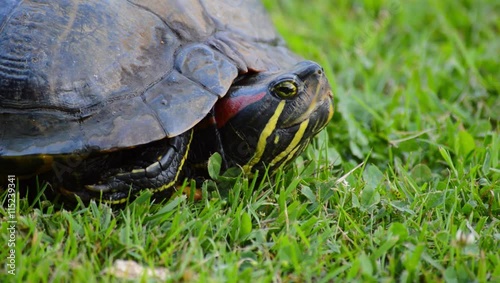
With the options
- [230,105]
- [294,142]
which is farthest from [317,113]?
[230,105]

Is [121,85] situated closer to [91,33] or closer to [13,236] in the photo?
[91,33]

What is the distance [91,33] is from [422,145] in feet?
6.87

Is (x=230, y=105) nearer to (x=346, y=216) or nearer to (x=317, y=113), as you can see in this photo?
(x=317, y=113)

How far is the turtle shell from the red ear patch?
0.11 metres

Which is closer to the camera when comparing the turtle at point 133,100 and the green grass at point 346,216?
the green grass at point 346,216

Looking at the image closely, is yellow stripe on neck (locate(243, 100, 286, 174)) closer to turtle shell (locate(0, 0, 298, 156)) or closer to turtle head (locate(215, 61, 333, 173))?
turtle head (locate(215, 61, 333, 173))

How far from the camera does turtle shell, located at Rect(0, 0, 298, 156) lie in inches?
117

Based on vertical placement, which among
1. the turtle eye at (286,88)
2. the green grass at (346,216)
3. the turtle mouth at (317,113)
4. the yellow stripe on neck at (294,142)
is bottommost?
the green grass at (346,216)

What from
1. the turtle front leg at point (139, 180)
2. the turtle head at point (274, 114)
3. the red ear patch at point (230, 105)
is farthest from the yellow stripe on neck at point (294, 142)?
the turtle front leg at point (139, 180)

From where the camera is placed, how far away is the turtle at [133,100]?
2.99m

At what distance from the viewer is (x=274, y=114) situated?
3.20 meters

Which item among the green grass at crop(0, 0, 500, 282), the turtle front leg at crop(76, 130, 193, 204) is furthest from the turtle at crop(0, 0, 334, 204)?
the green grass at crop(0, 0, 500, 282)

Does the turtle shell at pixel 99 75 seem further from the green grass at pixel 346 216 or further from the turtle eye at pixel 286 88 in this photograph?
the green grass at pixel 346 216

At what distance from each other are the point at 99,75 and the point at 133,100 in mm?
208
